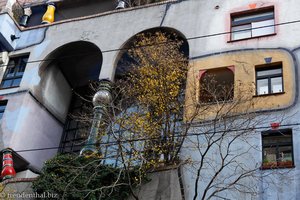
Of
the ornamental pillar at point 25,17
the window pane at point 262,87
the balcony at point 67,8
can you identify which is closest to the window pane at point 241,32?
the window pane at point 262,87

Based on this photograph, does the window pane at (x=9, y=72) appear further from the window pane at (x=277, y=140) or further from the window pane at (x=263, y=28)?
the window pane at (x=277, y=140)

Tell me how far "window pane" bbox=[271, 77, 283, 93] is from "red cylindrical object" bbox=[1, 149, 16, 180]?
8.71 metres

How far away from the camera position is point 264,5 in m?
16.5

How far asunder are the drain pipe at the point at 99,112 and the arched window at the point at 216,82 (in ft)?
10.0

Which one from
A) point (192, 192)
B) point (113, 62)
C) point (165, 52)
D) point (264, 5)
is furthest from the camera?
point (113, 62)

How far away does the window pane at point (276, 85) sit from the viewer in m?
14.4

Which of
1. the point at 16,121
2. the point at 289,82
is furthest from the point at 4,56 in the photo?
the point at 289,82

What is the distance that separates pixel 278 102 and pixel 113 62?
6.34 metres

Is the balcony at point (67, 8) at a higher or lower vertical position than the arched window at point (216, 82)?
higher

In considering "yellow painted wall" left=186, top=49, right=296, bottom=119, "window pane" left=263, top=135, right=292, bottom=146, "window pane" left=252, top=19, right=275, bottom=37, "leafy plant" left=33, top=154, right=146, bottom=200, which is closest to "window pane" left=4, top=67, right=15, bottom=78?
"leafy plant" left=33, top=154, right=146, bottom=200

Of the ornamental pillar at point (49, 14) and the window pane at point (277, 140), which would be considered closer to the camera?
the window pane at point (277, 140)

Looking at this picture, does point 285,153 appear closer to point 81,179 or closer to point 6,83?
point 81,179

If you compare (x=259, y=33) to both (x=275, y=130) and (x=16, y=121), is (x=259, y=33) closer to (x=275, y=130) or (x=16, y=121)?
(x=275, y=130)

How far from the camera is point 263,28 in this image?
1608 centimetres
